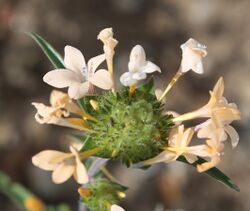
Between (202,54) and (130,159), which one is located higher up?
(202,54)

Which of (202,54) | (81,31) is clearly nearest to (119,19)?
(81,31)

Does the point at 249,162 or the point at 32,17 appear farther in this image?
the point at 32,17

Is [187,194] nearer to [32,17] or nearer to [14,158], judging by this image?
[14,158]

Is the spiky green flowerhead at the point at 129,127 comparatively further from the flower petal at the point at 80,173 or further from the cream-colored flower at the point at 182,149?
the flower petal at the point at 80,173

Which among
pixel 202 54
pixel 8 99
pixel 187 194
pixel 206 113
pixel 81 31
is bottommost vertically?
pixel 187 194

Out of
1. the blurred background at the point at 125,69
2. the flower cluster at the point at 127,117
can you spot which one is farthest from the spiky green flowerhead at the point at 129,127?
the blurred background at the point at 125,69

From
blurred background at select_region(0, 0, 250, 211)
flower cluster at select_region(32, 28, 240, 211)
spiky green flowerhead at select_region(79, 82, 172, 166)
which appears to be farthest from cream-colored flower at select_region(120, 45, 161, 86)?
blurred background at select_region(0, 0, 250, 211)
